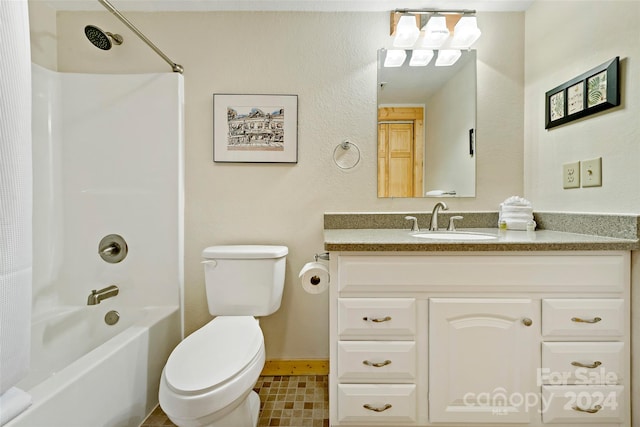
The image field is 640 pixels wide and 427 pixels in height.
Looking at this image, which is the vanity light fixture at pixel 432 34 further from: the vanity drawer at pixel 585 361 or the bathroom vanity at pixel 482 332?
the vanity drawer at pixel 585 361

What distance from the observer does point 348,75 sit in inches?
69.1

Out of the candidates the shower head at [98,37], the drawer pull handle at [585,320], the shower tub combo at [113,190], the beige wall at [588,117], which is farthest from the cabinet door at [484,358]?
the shower head at [98,37]

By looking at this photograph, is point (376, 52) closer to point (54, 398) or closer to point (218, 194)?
point (218, 194)

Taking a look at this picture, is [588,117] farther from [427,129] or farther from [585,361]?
[585,361]

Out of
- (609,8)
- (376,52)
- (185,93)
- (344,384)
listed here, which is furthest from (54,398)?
(609,8)

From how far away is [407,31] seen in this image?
1.66 meters

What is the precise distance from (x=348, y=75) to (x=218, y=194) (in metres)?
1.03

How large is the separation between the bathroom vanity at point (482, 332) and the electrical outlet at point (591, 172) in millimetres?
304

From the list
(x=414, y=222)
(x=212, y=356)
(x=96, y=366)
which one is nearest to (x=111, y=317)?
(x=96, y=366)

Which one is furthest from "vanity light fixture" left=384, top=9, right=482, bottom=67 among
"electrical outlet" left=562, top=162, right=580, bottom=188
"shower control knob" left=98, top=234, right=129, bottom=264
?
"shower control knob" left=98, top=234, right=129, bottom=264

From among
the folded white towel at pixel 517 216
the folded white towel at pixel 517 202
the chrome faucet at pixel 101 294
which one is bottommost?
the chrome faucet at pixel 101 294

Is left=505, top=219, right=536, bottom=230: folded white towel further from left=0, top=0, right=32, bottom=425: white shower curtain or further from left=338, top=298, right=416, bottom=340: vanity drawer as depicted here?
left=0, top=0, right=32, bottom=425: white shower curtain

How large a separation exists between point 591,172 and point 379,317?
115 centimetres

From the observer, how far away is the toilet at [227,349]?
101cm
